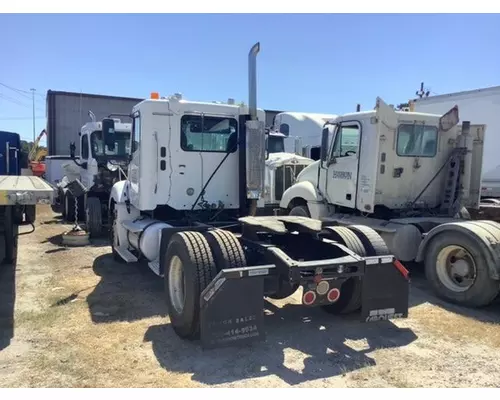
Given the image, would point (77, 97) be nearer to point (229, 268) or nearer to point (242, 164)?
point (242, 164)

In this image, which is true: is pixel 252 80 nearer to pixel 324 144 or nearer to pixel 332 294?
pixel 332 294

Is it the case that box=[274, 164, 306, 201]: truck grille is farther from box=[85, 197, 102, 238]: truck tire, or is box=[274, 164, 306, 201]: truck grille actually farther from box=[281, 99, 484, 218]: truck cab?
box=[85, 197, 102, 238]: truck tire

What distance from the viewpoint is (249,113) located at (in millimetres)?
6434

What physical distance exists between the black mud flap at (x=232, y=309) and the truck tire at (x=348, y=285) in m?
1.30

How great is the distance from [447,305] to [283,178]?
18.2 ft

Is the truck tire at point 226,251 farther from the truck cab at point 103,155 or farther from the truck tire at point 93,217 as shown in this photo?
the truck cab at point 103,155

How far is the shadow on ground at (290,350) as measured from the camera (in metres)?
3.79

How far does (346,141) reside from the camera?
27.1 feet

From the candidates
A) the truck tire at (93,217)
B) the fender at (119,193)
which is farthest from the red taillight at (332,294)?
the truck tire at (93,217)

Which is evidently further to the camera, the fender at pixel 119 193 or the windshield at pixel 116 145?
the windshield at pixel 116 145

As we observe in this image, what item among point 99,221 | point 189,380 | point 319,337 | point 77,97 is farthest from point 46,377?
point 77,97

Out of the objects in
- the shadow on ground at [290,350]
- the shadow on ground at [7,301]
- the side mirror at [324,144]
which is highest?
the side mirror at [324,144]

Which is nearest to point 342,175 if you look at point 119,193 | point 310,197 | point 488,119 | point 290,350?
point 310,197

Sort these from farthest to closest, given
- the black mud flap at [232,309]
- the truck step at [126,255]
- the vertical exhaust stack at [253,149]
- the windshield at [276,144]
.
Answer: the windshield at [276,144] < the truck step at [126,255] < the vertical exhaust stack at [253,149] < the black mud flap at [232,309]
